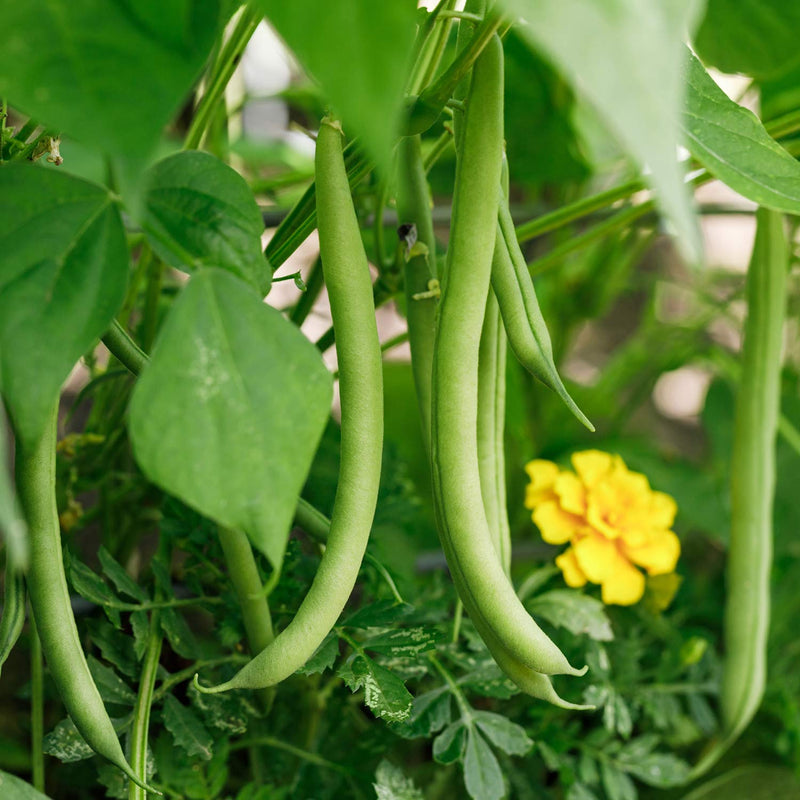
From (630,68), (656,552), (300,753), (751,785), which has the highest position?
(630,68)

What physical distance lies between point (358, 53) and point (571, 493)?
1.44 feet

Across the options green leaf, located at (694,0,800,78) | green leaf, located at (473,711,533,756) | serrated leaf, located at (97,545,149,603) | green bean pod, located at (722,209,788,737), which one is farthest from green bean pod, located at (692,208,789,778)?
serrated leaf, located at (97,545,149,603)

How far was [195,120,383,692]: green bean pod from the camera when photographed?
362 mm

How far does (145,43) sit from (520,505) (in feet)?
2.13

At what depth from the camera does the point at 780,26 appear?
18.6 inches

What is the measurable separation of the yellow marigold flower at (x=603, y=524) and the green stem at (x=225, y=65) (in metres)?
0.34

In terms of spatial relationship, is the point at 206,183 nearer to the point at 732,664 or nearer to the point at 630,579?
the point at 630,579

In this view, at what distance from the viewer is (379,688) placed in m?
0.41

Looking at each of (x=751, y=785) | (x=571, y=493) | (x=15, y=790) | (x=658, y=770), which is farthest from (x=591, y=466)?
(x=15, y=790)

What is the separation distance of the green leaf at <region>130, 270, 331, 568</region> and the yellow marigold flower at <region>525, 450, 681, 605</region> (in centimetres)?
35

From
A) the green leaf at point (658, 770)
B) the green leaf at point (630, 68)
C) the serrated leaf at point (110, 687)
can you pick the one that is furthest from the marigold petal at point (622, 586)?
the green leaf at point (630, 68)

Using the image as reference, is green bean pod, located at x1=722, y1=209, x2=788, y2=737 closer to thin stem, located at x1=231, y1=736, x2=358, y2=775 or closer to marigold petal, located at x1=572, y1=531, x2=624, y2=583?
marigold petal, located at x1=572, y1=531, x2=624, y2=583

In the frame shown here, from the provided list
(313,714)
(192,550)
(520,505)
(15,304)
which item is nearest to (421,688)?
(313,714)

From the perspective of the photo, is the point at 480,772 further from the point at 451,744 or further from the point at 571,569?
the point at 571,569
